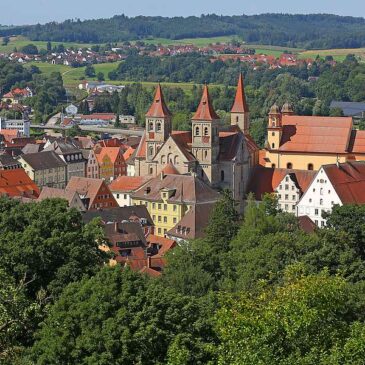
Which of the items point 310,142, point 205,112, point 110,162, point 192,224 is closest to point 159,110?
point 205,112

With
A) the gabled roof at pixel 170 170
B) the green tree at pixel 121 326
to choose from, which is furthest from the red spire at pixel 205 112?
the green tree at pixel 121 326

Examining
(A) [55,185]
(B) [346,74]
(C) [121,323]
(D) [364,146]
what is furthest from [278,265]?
(B) [346,74]

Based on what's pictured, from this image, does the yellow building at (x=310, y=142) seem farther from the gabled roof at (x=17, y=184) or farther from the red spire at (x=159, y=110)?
the gabled roof at (x=17, y=184)

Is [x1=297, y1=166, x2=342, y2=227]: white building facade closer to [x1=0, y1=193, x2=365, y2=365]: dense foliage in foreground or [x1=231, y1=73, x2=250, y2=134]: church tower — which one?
[x1=231, y1=73, x2=250, y2=134]: church tower

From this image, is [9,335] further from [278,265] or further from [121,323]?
[278,265]

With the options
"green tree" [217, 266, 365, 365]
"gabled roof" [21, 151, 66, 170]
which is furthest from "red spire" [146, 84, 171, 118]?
"green tree" [217, 266, 365, 365]

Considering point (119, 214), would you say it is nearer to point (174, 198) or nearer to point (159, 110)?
point (174, 198)
